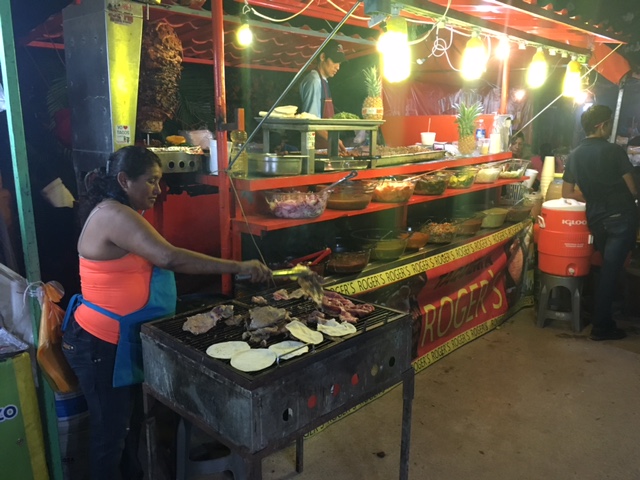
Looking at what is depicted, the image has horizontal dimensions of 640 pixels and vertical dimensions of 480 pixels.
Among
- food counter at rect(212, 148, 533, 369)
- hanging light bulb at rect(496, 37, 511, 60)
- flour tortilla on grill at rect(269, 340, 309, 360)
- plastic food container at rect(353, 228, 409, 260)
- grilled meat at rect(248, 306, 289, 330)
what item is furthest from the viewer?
hanging light bulb at rect(496, 37, 511, 60)

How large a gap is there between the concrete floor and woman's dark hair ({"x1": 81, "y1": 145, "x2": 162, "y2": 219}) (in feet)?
6.60

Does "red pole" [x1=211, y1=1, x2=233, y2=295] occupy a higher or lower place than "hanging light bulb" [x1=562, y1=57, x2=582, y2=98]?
lower

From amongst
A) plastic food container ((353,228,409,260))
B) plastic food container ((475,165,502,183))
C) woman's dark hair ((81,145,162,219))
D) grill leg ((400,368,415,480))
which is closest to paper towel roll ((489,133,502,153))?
plastic food container ((475,165,502,183))

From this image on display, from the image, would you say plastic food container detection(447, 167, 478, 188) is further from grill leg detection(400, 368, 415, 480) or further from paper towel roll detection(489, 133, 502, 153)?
grill leg detection(400, 368, 415, 480)

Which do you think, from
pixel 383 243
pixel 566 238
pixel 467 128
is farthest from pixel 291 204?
pixel 566 238

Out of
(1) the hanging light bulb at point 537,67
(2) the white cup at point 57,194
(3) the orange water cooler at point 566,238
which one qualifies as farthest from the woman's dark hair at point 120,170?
(1) the hanging light bulb at point 537,67

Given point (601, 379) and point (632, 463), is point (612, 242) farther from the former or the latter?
point (632, 463)

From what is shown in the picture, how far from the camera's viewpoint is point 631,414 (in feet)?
12.8

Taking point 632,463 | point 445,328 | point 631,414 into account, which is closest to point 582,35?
point 445,328

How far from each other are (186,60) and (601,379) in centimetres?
503

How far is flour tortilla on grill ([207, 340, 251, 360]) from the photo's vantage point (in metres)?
2.16

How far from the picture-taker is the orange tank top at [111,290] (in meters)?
2.49

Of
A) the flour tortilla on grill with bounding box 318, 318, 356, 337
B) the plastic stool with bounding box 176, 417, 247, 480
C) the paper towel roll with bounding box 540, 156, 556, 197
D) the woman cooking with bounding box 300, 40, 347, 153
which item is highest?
the woman cooking with bounding box 300, 40, 347, 153

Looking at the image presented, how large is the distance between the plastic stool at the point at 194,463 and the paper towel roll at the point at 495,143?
483cm
